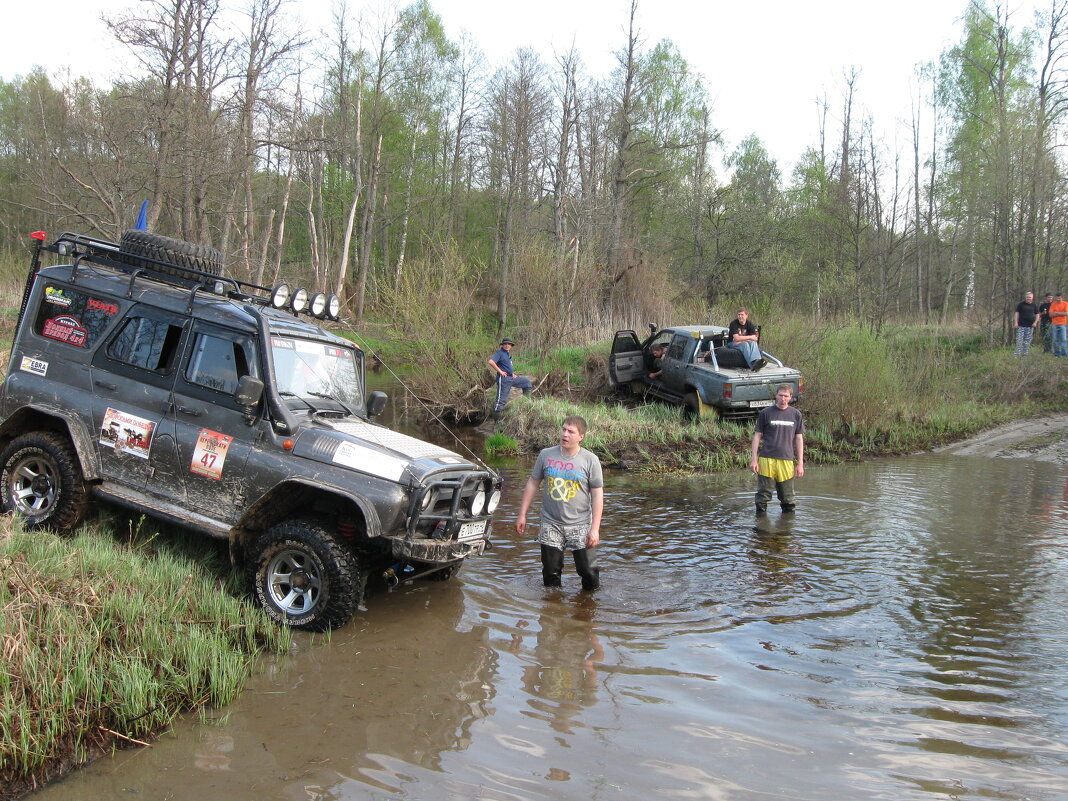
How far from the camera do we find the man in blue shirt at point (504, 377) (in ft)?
51.1

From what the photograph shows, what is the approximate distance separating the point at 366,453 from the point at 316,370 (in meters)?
1.30

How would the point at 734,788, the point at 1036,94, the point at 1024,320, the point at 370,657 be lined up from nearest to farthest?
the point at 734,788 < the point at 370,657 < the point at 1024,320 < the point at 1036,94

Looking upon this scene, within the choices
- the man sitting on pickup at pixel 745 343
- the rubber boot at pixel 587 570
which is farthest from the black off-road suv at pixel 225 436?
the man sitting on pickup at pixel 745 343

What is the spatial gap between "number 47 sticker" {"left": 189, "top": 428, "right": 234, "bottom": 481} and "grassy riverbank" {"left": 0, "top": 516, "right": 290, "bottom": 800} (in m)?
0.70

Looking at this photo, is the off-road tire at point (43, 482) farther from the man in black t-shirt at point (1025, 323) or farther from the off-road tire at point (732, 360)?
the man in black t-shirt at point (1025, 323)

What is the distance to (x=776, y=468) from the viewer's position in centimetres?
969

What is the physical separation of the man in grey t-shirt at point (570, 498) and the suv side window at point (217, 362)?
253 cm

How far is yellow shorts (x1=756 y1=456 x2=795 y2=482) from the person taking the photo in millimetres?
9664

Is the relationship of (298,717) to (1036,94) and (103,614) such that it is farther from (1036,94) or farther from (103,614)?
(1036,94)

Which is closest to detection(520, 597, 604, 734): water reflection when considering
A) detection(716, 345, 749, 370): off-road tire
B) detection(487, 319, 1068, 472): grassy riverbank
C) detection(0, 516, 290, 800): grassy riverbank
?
detection(0, 516, 290, 800): grassy riverbank

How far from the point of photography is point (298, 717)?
4.39 meters

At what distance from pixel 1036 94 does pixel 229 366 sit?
28.8m

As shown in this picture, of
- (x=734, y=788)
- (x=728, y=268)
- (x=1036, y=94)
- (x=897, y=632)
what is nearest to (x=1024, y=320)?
(x=1036, y=94)

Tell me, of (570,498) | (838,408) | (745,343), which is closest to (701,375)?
(745,343)
